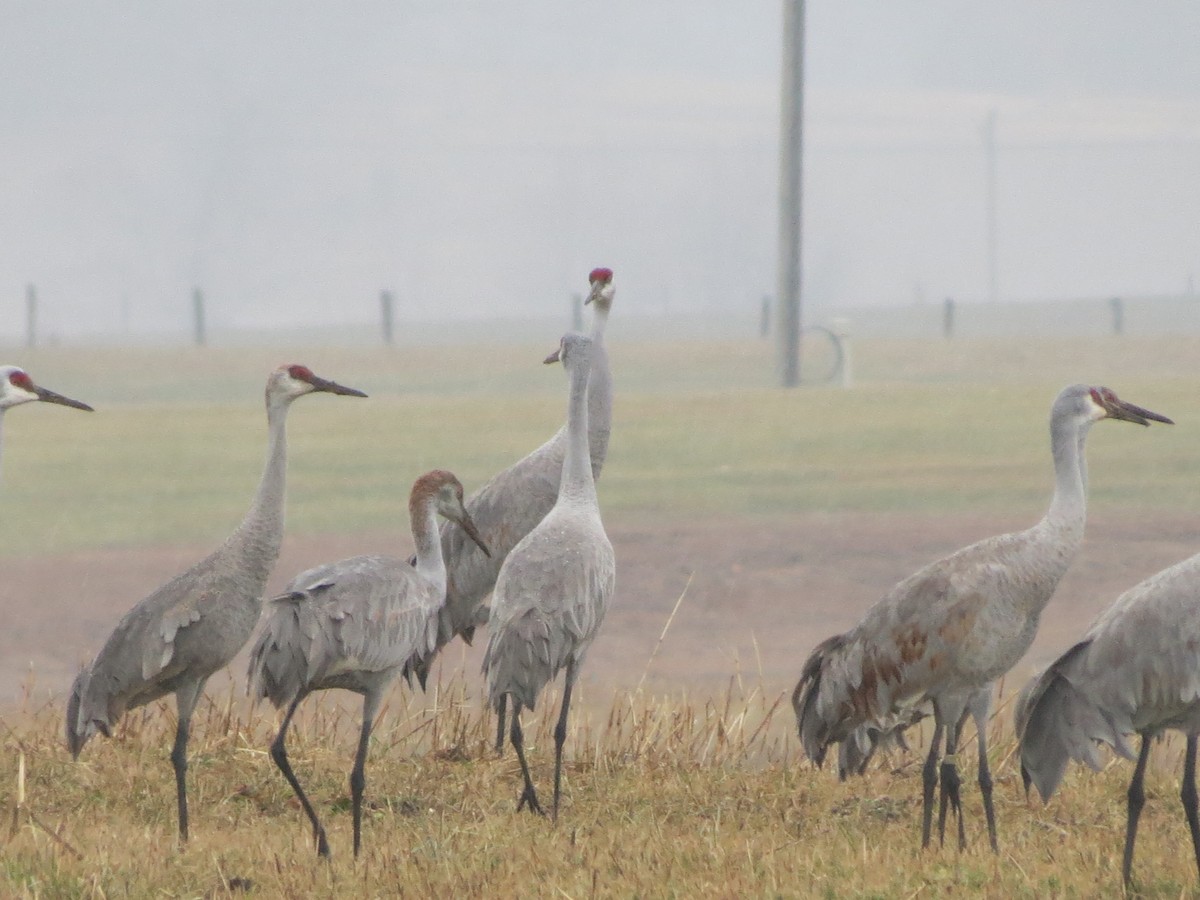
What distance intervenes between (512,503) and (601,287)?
3.09ft

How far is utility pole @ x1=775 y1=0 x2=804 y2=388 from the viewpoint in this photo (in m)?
19.8

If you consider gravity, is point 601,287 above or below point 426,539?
above

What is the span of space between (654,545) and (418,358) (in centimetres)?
2117

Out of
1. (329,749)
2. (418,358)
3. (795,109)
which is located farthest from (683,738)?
(418,358)

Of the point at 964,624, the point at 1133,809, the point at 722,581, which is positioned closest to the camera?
the point at 1133,809

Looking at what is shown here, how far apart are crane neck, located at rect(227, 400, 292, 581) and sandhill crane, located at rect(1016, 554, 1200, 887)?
219 centimetres

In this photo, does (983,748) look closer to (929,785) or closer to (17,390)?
(929,785)

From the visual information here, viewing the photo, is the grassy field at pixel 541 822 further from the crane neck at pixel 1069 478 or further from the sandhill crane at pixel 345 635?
the crane neck at pixel 1069 478

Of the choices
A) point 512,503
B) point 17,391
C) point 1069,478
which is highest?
point 17,391

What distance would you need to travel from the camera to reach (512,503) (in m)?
7.26

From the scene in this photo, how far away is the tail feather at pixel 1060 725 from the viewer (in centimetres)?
511

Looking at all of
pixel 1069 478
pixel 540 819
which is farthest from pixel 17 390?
pixel 1069 478

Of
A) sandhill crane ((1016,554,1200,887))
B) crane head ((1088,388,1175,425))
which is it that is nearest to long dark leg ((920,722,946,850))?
sandhill crane ((1016,554,1200,887))

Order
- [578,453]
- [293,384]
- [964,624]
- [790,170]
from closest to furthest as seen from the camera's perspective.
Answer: [964,624] < [293,384] < [578,453] < [790,170]
